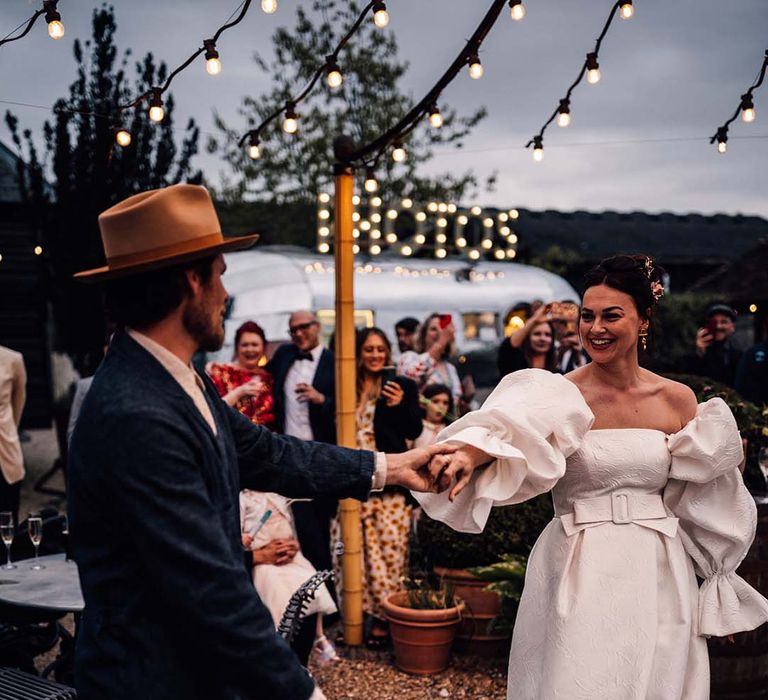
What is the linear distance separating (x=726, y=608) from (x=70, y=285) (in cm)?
1014

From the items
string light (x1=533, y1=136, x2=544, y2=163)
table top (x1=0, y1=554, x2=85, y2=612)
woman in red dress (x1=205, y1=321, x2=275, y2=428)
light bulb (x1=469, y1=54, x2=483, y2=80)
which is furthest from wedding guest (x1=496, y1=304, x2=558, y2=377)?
table top (x1=0, y1=554, x2=85, y2=612)

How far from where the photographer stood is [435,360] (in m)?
8.33

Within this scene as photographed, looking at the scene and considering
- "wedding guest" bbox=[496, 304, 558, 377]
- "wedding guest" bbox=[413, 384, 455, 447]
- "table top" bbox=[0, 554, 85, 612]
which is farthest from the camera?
"wedding guest" bbox=[496, 304, 558, 377]

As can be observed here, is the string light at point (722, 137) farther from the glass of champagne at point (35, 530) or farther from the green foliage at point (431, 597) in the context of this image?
the glass of champagne at point (35, 530)

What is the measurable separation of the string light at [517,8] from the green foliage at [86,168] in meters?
8.14

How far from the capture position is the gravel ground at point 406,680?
530 centimetres

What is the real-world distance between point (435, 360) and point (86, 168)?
604cm

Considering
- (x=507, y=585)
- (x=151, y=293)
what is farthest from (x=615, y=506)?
(x=507, y=585)

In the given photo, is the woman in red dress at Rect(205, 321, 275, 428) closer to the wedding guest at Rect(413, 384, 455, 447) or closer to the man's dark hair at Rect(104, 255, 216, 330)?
the wedding guest at Rect(413, 384, 455, 447)

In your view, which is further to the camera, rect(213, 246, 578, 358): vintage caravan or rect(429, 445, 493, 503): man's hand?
rect(213, 246, 578, 358): vintage caravan

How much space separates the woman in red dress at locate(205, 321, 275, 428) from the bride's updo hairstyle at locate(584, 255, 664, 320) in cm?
303

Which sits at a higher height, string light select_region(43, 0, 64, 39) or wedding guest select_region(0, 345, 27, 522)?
string light select_region(43, 0, 64, 39)

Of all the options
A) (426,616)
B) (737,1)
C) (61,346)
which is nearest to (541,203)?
(61,346)

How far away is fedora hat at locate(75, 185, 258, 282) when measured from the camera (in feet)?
6.61
